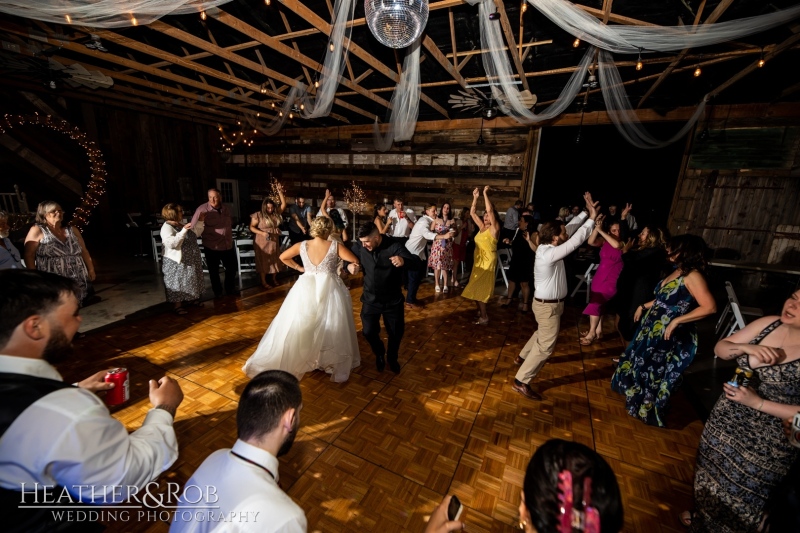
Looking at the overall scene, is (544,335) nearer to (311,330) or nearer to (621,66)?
(311,330)

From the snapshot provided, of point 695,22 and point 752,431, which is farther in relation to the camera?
point 695,22

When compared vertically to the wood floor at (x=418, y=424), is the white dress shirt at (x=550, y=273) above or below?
above

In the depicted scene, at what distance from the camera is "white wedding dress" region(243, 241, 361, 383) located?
2.72m

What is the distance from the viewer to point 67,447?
738 millimetres

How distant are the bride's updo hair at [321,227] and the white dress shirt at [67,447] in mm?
1929

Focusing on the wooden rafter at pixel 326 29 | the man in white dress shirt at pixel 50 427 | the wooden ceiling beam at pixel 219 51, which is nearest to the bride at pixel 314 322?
the man in white dress shirt at pixel 50 427

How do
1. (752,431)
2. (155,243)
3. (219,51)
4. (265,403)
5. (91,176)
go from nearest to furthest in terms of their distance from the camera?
(265,403) → (752,431) → (219,51) → (155,243) → (91,176)

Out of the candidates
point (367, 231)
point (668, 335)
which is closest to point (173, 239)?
point (367, 231)

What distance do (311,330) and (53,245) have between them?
283cm

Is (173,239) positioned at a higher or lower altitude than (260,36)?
lower

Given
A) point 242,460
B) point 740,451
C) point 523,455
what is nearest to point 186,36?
point 242,460

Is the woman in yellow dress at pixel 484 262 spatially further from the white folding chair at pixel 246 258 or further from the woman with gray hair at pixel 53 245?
the woman with gray hair at pixel 53 245

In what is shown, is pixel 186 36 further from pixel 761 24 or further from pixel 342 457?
pixel 761 24

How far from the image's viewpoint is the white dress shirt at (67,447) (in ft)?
2.38
